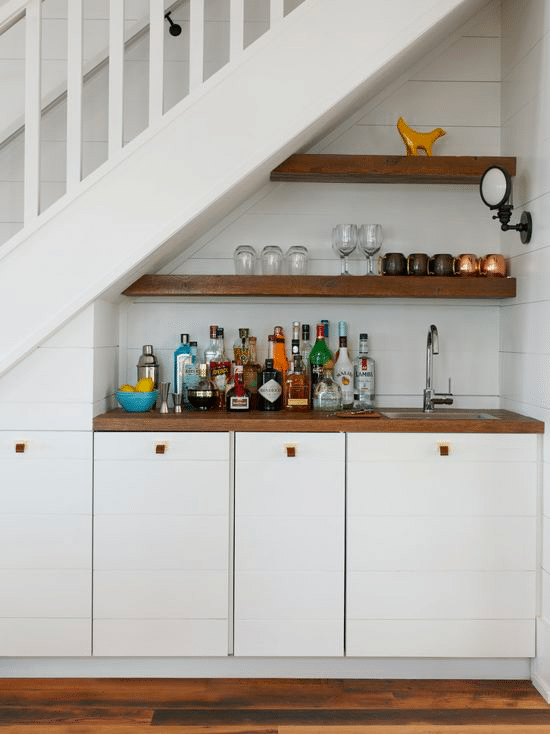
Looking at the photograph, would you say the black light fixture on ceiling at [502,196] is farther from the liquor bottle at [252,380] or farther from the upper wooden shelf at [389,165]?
A: the liquor bottle at [252,380]

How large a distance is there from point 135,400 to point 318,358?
0.73 m

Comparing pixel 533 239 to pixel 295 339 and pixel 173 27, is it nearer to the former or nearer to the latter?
pixel 295 339

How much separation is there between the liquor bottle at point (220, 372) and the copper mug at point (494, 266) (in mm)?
1017

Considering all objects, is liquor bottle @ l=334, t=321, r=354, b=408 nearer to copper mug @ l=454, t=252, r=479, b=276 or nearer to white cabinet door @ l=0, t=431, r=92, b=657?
copper mug @ l=454, t=252, r=479, b=276

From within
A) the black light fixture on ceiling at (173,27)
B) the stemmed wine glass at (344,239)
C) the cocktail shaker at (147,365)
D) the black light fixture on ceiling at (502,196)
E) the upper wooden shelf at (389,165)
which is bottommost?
the cocktail shaker at (147,365)

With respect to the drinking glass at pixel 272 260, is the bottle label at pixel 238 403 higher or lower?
lower

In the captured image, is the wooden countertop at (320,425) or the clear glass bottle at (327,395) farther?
the clear glass bottle at (327,395)

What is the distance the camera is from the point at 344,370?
3.09 meters

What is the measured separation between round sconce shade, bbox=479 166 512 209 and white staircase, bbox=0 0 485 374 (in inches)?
20.2

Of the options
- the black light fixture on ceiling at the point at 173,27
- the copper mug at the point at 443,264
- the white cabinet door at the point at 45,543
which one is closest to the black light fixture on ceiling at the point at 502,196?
the copper mug at the point at 443,264

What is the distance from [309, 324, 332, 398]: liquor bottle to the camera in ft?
10.1

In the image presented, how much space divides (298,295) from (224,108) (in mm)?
685

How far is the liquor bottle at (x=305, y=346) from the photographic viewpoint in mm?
3064

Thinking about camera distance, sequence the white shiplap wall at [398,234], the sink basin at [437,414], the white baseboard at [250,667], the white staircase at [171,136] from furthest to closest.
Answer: the white shiplap wall at [398,234] < the sink basin at [437,414] < the white baseboard at [250,667] < the white staircase at [171,136]
